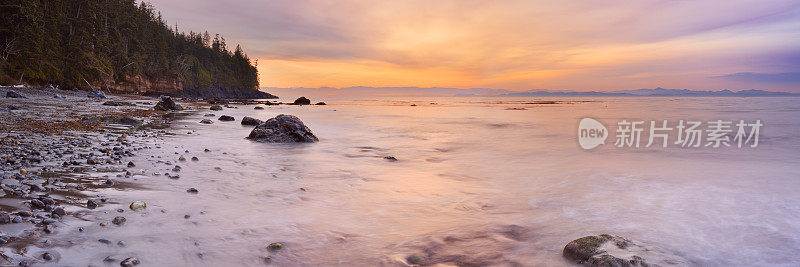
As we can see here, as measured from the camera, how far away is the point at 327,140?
13562 mm

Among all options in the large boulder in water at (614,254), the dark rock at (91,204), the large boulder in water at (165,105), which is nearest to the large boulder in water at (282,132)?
the dark rock at (91,204)

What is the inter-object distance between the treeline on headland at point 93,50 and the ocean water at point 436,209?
Answer: 4526cm

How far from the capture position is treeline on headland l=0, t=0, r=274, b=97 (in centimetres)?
3953

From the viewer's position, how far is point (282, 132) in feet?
39.4

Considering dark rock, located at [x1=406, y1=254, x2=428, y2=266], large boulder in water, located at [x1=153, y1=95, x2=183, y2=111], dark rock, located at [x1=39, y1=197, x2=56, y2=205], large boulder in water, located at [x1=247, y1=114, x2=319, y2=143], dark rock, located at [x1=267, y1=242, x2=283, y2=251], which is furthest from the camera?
large boulder in water, located at [x1=153, y1=95, x2=183, y2=111]

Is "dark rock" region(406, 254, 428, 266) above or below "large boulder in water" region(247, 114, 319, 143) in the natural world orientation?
below

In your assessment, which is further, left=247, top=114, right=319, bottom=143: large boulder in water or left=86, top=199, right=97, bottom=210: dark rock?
left=247, top=114, right=319, bottom=143: large boulder in water

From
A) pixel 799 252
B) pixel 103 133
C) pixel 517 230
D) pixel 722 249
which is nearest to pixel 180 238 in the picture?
pixel 517 230

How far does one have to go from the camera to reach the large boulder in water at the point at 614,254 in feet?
10.8

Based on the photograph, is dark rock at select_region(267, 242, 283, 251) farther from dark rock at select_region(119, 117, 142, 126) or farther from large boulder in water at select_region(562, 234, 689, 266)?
dark rock at select_region(119, 117, 142, 126)

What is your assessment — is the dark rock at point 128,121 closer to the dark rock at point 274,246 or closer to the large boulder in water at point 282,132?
the large boulder in water at point 282,132

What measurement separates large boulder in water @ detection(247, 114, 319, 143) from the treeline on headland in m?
40.0

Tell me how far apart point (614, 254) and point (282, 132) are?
1051 centimetres

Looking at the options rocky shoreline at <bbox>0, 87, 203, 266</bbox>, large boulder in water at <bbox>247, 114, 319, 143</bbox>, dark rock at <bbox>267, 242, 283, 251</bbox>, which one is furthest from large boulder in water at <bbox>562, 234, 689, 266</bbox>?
large boulder in water at <bbox>247, 114, 319, 143</bbox>
